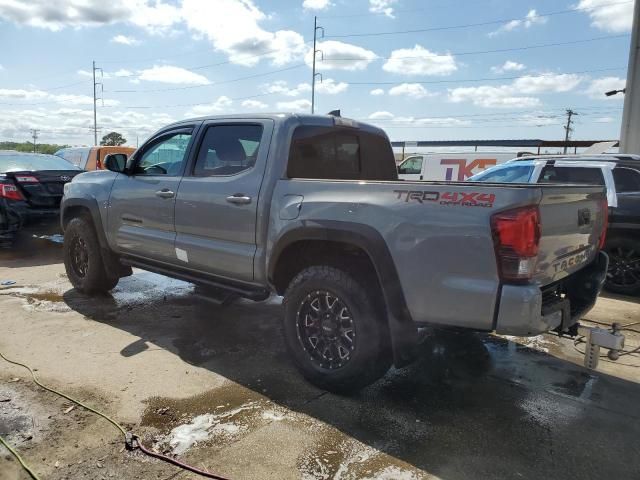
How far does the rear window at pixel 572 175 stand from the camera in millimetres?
6484

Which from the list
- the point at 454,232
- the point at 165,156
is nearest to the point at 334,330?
the point at 454,232

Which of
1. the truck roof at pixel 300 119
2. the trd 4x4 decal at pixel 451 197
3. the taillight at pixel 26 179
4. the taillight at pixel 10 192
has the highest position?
the truck roof at pixel 300 119

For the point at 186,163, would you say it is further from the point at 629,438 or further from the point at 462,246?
the point at 629,438

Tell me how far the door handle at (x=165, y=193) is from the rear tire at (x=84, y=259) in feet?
4.71

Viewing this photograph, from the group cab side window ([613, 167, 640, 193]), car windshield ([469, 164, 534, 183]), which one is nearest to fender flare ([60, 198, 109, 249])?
car windshield ([469, 164, 534, 183])

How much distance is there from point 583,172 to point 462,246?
15.8 ft

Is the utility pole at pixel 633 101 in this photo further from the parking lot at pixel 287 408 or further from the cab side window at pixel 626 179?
the parking lot at pixel 287 408

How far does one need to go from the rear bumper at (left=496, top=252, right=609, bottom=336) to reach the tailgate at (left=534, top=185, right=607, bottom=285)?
0.09 metres

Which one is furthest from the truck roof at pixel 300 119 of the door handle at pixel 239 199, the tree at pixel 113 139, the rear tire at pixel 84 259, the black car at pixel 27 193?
the tree at pixel 113 139

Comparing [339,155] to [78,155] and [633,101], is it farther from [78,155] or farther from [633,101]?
[78,155]

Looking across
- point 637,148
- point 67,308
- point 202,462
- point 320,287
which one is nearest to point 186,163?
point 320,287

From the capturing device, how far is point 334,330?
11.2 ft

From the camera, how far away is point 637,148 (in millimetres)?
12984

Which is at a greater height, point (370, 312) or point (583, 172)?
point (583, 172)
